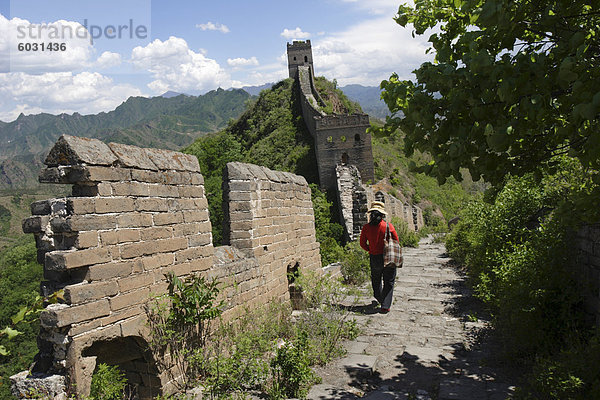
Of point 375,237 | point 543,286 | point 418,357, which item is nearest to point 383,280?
point 375,237

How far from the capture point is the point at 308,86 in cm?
4281

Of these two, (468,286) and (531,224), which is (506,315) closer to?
(531,224)

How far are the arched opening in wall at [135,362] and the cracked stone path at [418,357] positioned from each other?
1.61 meters

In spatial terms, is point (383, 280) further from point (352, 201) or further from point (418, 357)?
point (352, 201)

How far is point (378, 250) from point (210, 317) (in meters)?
3.64

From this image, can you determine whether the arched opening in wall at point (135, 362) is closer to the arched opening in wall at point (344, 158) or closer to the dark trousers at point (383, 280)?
the dark trousers at point (383, 280)

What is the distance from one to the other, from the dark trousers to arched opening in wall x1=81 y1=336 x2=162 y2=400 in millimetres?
4223

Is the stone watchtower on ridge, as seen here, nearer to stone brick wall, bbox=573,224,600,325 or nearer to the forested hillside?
the forested hillside

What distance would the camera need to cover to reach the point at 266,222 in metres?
6.92

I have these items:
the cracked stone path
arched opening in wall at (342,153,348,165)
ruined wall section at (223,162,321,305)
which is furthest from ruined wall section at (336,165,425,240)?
the cracked stone path

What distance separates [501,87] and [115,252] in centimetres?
346

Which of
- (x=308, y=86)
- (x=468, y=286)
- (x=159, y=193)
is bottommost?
(x=468, y=286)

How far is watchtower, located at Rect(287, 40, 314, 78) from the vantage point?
48.5 meters

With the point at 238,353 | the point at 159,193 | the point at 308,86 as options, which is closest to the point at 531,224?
the point at 238,353
